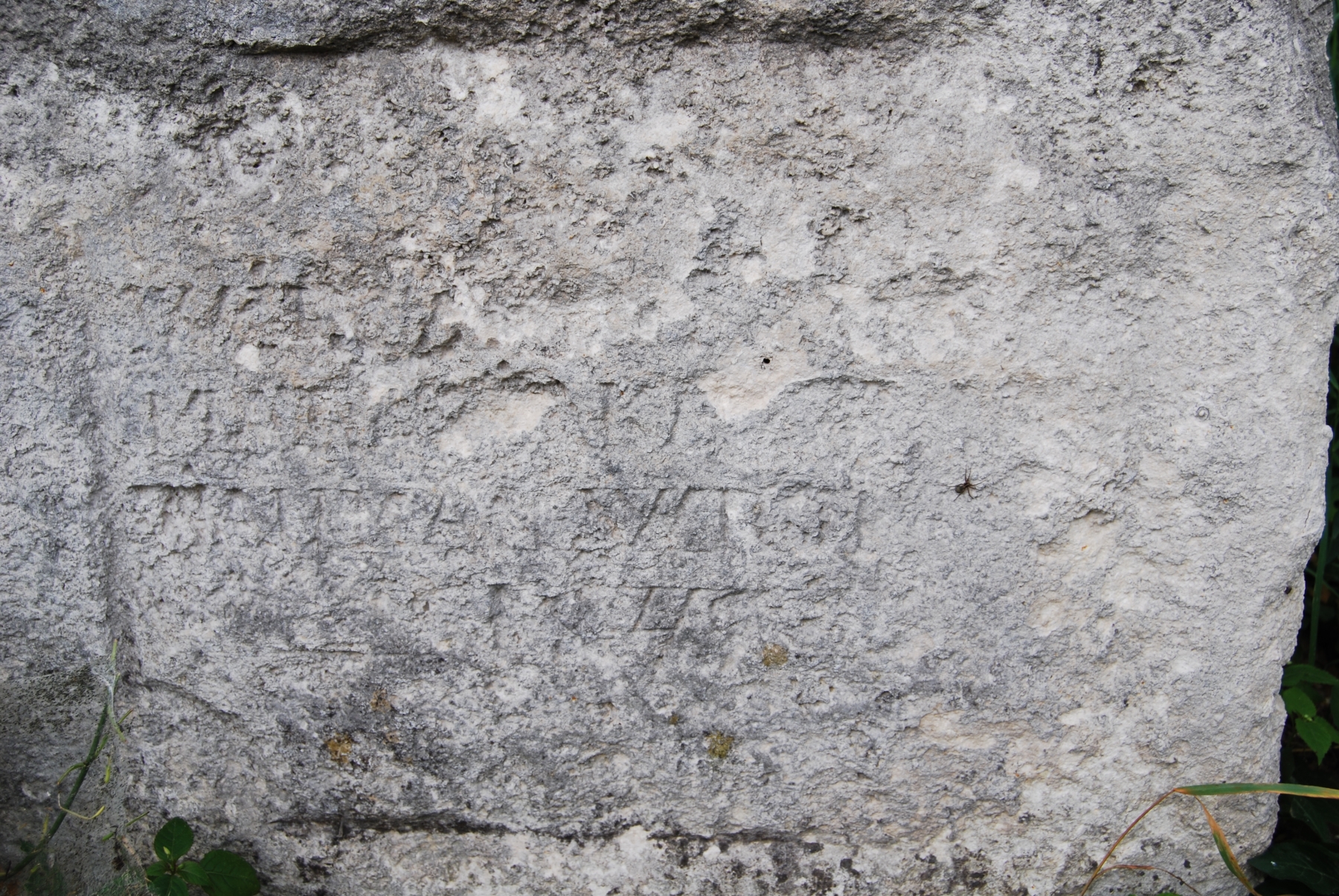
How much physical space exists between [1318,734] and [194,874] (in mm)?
1596

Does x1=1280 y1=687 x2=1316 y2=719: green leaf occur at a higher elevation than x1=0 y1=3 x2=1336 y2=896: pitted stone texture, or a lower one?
lower

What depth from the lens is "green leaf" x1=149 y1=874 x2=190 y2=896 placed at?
3.69 ft

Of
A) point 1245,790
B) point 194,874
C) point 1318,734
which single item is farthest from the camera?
point 1318,734

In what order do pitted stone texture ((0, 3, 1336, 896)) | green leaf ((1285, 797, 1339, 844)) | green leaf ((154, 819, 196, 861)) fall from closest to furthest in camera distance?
pitted stone texture ((0, 3, 1336, 896))
green leaf ((154, 819, 196, 861))
green leaf ((1285, 797, 1339, 844))

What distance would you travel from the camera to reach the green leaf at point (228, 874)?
47.1 inches

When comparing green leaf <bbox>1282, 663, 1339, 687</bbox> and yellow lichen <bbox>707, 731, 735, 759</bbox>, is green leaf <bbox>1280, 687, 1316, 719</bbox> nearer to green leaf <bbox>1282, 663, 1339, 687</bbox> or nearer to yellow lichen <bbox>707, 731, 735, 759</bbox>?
green leaf <bbox>1282, 663, 1339, 687</bbox>

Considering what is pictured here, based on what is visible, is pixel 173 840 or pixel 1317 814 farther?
pixel 1317 814

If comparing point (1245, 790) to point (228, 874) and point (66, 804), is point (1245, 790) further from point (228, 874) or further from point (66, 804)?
point (66, 804)

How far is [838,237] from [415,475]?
59 cm

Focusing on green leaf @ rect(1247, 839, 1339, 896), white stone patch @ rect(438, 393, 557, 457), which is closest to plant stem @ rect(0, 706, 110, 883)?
white stone patch @ rect(438, 393, 557, 457)

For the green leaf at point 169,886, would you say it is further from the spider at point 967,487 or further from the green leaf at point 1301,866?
the green leaf at point 1301,866

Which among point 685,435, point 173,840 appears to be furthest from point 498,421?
point 173,840

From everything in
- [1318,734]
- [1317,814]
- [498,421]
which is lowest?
[1317,814]

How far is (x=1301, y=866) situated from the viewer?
48.9 inches
